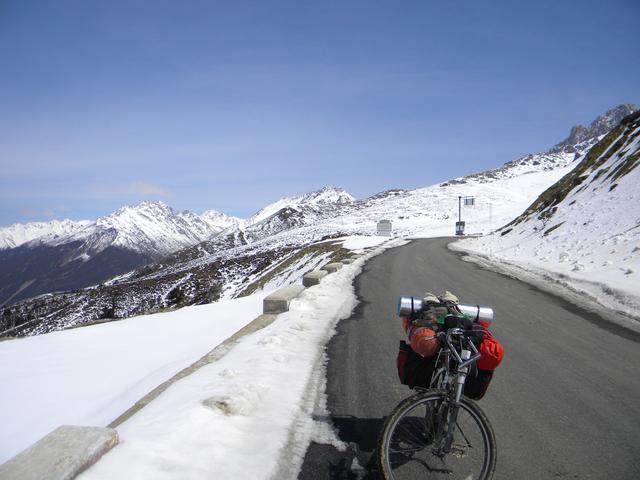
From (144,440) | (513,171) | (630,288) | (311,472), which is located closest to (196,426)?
(144,440)

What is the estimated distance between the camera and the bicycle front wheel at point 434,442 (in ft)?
10.2

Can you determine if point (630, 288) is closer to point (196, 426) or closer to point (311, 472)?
point (311, 472)

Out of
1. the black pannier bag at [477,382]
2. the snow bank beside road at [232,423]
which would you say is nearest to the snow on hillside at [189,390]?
the snow bank beside road at [232,423]

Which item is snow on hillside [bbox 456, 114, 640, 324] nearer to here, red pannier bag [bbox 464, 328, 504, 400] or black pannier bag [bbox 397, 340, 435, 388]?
red pannier bag [bbox 464, 328, 504, 400]

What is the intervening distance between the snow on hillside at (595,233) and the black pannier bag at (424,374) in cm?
735

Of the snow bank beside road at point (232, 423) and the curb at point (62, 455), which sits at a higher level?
the curb at point (62, 455)

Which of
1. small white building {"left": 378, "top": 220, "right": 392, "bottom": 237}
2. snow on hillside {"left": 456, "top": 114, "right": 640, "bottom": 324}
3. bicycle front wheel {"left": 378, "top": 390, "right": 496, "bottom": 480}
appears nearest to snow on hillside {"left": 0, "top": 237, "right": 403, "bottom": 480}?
bicycle front wheel {"left": 378, "top": 390, "right": 496, "bottom": 480}

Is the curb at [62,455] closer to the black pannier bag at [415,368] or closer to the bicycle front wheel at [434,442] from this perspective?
the bicycle front wheel at [434,442]

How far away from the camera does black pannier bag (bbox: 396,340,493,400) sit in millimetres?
3447

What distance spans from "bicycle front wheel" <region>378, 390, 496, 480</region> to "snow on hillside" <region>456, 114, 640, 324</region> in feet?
24.3

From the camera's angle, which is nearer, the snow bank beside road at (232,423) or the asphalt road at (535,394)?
the snow bank beside road at (232,423)

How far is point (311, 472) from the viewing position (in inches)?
139

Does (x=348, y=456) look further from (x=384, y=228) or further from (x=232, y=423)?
(x=384, y=228)

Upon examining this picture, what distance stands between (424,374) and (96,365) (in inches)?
351
